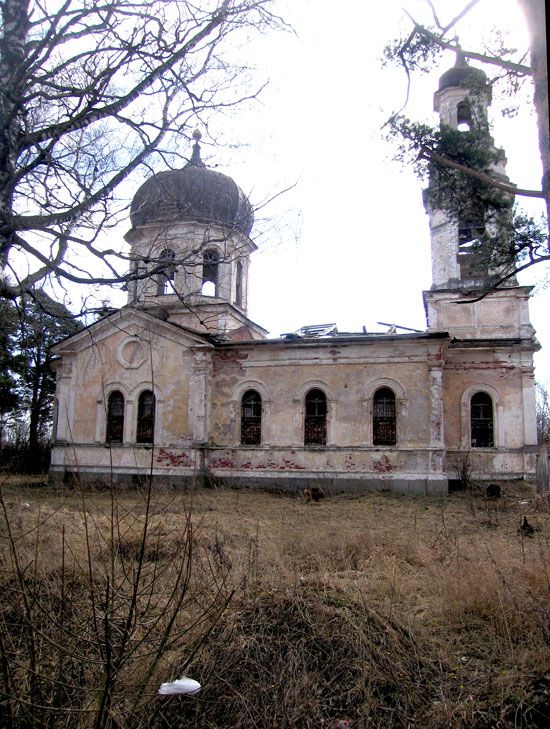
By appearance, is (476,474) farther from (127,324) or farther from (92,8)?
(92,8)

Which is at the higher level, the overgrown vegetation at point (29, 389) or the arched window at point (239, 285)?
the arched window at point (239, 285)

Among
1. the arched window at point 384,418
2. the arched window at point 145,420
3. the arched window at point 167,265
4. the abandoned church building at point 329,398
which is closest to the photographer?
the arched window at point 167,265

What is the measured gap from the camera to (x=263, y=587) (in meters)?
5.62

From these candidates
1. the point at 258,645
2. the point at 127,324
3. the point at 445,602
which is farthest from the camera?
the point at 127,324

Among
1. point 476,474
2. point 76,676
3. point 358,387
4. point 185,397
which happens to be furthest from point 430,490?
point 76,676

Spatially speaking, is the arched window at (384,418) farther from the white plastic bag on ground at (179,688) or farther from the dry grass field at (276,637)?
the white plastic bag on ground at (179,688)

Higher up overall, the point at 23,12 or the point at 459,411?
the point at 23,12

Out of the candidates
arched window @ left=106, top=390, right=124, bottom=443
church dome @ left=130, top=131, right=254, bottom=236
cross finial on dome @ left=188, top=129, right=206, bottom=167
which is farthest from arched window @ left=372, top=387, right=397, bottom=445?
cross finial on dome @ left=188, top=129, right=206, bottom=167

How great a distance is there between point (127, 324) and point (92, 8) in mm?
14064

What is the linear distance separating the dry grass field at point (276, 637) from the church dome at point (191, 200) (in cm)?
397

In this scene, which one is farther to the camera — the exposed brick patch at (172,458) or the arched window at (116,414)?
the arched window at (116,414)

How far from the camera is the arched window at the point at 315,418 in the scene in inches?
726

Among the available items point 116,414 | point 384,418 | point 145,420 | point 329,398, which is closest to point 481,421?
point 384,418

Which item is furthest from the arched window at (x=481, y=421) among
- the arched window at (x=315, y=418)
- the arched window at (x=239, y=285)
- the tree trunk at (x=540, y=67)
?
the tree trunk at (x=540, y=67)
